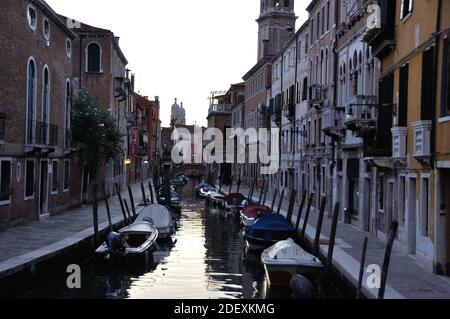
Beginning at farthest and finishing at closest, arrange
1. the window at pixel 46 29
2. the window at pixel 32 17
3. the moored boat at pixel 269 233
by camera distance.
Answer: the window at pixel 46 29 → the window at pixel 32 17 → the moored boat at pixel 269 233

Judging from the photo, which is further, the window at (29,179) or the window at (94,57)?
the window at (94,57)

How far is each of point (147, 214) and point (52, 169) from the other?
12.5 feet

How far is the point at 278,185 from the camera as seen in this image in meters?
38.9

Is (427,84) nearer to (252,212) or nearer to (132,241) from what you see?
(132,241)

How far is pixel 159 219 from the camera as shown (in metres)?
23.1

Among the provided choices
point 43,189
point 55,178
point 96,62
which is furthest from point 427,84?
point 96,62

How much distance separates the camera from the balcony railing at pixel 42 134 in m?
19.9

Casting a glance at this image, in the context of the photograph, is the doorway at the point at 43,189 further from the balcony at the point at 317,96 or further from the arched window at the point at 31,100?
the balcony at the point at 317,96

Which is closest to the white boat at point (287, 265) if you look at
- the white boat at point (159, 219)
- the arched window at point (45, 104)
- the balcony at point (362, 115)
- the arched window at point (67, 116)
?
the balcony at point (362, 115)

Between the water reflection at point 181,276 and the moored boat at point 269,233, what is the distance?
40 centimetres

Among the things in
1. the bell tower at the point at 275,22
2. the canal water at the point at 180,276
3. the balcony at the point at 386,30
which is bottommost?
the canal water at the point at 180,276

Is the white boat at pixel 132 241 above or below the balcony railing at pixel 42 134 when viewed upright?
below

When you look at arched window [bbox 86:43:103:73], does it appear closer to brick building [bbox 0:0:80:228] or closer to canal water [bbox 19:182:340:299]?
brick building [bbox 0:0:80:228]

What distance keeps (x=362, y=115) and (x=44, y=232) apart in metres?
9.46
